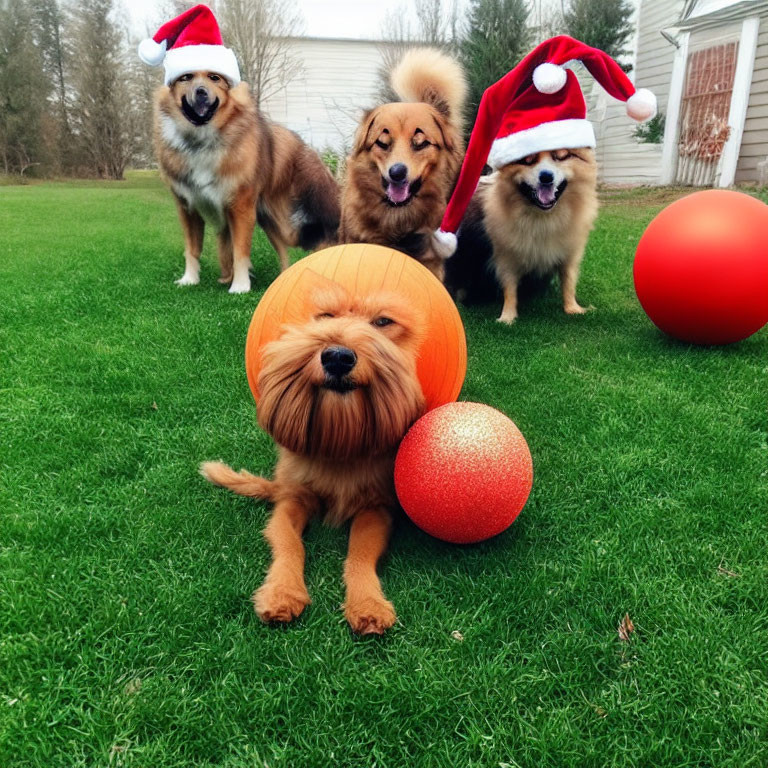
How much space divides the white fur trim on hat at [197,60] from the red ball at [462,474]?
4.80 meters

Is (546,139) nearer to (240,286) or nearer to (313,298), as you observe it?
(313,298)

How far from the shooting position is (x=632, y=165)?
16.0 meters

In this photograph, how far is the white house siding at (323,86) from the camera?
25.3 metres

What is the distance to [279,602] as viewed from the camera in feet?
6.70

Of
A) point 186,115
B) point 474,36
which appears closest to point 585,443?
point 186,115

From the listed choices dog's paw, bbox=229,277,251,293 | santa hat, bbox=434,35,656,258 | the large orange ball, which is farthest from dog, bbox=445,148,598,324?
the large orange ball

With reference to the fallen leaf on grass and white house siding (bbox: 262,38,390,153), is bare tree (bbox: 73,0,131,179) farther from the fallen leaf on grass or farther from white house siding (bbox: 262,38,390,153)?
the fallen leaf on grass

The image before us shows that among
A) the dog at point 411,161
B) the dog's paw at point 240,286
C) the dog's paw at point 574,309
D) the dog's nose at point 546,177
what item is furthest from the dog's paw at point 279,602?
the dog's paw at point 240,286

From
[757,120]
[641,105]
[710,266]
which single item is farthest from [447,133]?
[757,120]

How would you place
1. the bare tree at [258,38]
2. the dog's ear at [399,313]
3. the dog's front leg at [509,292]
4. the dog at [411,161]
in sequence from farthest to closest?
the bare tree at [258,38] < the dog's front leg at [509,292] < the dog at [411,161] < the dog's ear at [399,313]

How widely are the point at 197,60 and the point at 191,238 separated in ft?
5.54

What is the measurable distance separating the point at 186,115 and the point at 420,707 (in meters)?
5.72

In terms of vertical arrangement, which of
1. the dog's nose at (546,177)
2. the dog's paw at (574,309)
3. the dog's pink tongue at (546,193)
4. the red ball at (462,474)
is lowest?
the dog's paw at (574,309)

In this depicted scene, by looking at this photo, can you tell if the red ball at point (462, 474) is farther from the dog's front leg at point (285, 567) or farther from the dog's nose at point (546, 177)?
the dog's nose at point (546, 177)
